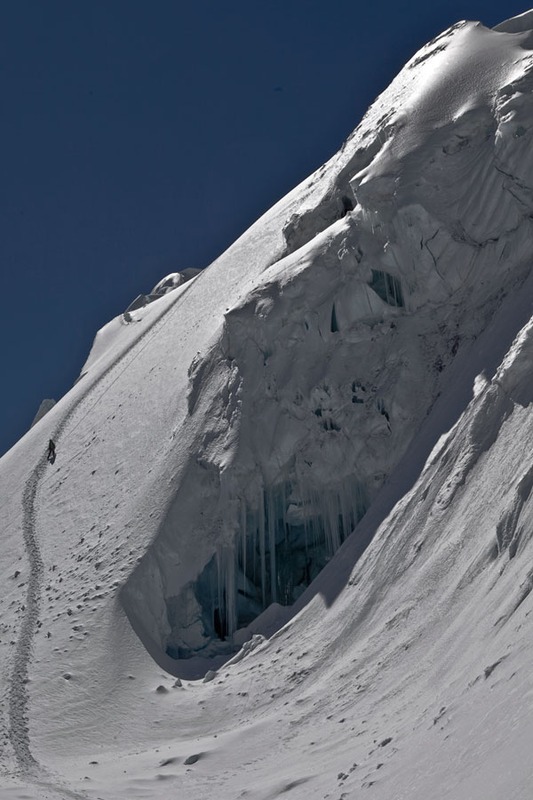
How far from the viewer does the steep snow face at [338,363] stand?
32688mm

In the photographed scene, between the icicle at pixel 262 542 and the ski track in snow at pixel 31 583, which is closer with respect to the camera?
the ski track in snow at pixel 31 583

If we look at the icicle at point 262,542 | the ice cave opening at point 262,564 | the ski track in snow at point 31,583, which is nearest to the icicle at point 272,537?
the ice cave opening at point 262,564

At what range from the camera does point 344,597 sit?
98.9 ft

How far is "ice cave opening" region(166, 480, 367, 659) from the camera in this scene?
32406 mm

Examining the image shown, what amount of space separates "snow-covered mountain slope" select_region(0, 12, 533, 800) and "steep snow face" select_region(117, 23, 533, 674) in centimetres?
7

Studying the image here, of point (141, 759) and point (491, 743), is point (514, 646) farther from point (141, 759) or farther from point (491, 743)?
point (141, 759)

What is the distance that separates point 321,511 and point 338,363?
3.90 m

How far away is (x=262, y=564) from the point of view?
3284cm

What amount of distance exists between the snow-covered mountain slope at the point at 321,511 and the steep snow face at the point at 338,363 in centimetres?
7

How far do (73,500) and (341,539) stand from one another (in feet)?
30.8

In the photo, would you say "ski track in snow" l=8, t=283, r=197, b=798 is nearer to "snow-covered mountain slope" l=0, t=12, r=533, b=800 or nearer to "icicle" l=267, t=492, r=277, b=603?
"snow-covered mountain slope" l=0, t=12, r=533, b=800

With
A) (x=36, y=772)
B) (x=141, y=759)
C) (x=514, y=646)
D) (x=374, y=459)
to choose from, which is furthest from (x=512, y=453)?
(x=36, y=772)

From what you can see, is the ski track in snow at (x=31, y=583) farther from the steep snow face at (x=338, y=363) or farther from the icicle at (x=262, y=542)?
the icicle at (x=262, y=542)

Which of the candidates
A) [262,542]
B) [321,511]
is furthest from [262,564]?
[321,511]
